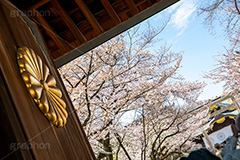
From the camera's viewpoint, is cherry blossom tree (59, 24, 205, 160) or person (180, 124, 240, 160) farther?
cherry blossom tree (59, 24, 205, 160)

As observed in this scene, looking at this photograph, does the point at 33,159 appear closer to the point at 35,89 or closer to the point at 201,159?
the point at 35,89

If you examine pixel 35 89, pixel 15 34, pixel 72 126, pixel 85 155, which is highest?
pixel 15 34

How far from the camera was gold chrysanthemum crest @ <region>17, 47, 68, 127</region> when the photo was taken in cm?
112

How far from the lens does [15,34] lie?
1271mm

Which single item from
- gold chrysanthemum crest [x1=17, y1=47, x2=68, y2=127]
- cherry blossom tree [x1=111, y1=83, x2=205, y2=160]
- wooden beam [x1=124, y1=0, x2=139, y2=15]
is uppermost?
wooden beam [x1=124, y1=0, x2=139, y2=15]

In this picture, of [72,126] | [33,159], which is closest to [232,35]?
[72,126]

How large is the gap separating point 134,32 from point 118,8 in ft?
15.5

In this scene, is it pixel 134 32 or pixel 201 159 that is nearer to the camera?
pixel 201 159

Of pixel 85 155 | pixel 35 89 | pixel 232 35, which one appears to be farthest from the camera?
pixel 232 35

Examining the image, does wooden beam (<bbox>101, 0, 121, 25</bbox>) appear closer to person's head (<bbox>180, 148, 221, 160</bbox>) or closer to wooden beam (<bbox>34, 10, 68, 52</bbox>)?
wooden beam (<bbox>34, 10, 68, 52</bbox>)

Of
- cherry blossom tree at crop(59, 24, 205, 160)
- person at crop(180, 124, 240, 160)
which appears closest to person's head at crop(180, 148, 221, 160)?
person at crop(180, 124, 240, 160)

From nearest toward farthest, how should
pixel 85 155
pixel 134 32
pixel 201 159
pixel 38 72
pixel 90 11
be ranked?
1. pixel 201 159
2. pixel 38 72
3. pixel 85 155
4. pixel 90 11
5. pixel 134 32

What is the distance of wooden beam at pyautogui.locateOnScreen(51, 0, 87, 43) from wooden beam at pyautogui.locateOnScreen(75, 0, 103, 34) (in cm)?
15

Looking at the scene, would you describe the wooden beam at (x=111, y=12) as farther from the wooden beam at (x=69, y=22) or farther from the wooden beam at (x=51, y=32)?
the wooden beam at (x=51, y=32)
